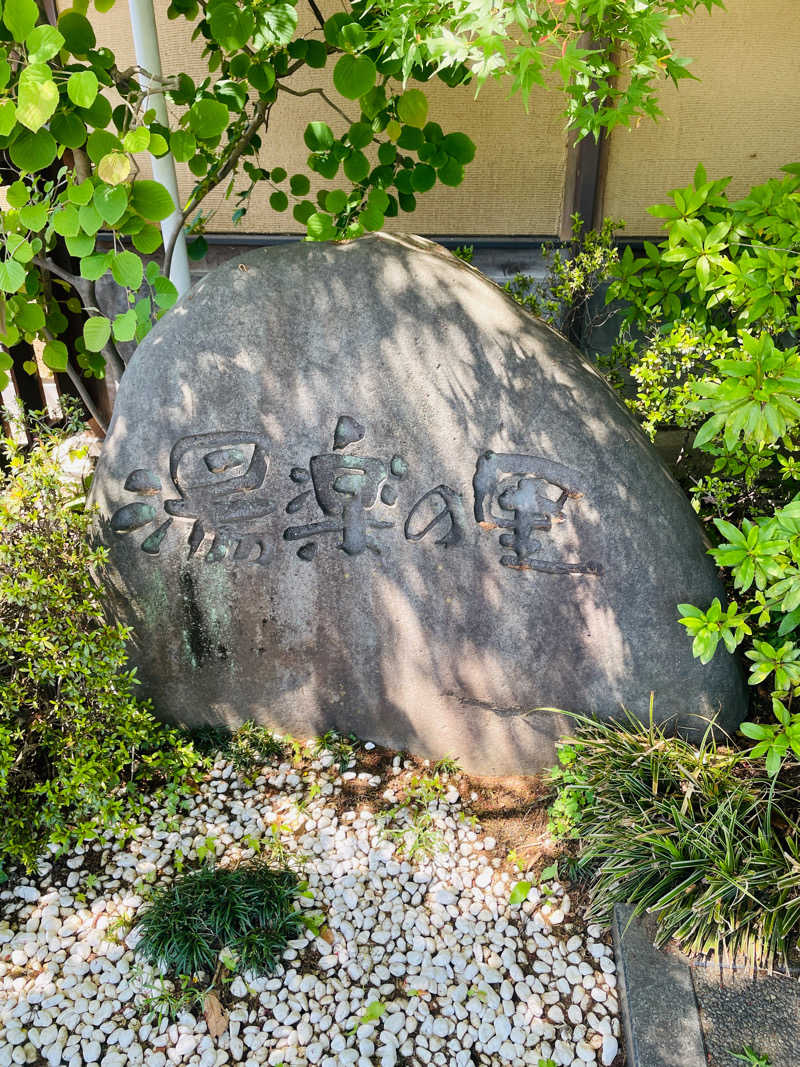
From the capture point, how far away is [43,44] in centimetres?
279

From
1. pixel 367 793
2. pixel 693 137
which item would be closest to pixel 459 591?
pixel 367 793

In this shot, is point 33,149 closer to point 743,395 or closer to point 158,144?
point 158,144

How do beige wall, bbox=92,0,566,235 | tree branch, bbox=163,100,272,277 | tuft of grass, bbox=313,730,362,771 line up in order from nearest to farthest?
tuft of grass, bbox=313,730,362,771 < tree branch, bbox=163,100,272,277 < beige wall, bbox=92,0,566,235

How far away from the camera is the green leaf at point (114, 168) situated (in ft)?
9.91

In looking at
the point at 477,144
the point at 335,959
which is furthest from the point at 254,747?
the point at 477,144

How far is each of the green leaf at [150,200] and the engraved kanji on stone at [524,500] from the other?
1.62m

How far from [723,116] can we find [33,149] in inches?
154

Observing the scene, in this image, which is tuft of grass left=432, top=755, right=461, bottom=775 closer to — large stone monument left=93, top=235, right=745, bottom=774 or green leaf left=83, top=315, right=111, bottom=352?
large stone monument left=93, top=235, right=745, bottom=774

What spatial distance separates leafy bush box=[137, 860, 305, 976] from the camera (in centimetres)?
284

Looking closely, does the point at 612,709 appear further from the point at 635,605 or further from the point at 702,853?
the point at 702,853

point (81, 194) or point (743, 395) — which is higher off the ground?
point (81, 194)

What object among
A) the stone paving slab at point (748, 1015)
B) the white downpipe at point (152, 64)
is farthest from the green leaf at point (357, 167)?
the stone paving slab at point (748, 1015)

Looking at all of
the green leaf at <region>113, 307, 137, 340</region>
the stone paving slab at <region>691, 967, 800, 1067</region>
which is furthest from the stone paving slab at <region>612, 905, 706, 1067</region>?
the green leaf at <region>113, 307, 137, 340</region>

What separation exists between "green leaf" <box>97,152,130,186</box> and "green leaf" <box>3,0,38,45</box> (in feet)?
1.49
